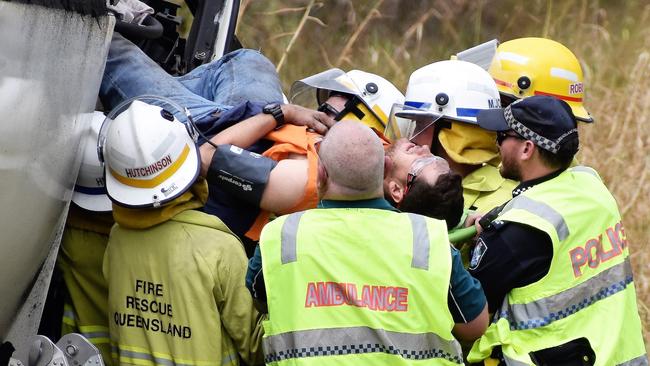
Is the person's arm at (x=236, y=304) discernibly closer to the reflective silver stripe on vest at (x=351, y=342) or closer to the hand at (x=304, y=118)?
the reflective silver stripe on vest at (x=351, y=342)

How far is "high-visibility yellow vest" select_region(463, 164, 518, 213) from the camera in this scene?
513 cm

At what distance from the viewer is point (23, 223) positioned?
3.72 m

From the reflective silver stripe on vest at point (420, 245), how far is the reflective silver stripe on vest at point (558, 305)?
68 centimetres

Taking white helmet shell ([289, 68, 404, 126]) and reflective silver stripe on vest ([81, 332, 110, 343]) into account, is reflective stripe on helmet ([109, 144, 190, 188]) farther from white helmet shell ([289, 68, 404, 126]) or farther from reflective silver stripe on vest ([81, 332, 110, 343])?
white helmet shell ([289, 68, 404, 126])

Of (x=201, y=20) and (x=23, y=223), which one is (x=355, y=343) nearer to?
(x=23, y=223)

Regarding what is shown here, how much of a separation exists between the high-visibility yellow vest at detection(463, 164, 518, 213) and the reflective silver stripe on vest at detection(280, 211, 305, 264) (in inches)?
50.6

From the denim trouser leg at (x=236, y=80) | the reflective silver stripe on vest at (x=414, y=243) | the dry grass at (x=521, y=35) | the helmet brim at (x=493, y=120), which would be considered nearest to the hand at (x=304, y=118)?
the denim trouser leg at (x=236, y=80)

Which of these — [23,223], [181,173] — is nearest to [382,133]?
[181,173]

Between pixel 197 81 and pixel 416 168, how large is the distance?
1257mm

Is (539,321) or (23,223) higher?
(23,223)

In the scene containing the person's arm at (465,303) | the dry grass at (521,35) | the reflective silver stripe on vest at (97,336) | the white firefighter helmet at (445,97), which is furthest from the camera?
the dry grass at (521,35)

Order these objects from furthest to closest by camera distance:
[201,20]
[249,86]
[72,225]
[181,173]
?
1. [201,20]
2. [249,86]
3. [72,225]
4. [181,173]

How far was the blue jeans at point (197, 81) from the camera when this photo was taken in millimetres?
4922

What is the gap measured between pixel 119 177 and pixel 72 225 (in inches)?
16.6
